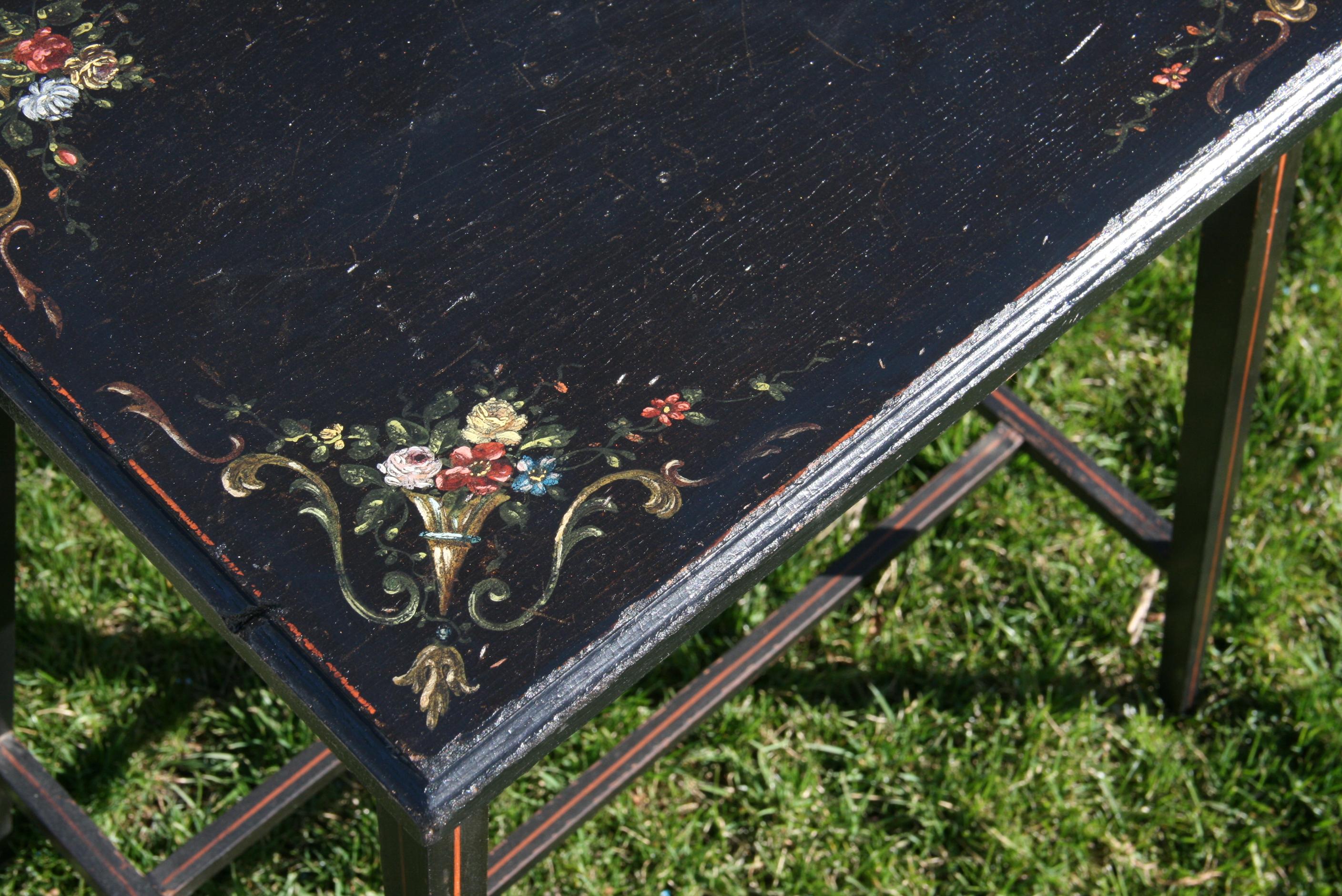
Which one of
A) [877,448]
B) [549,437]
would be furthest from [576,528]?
[877,448]

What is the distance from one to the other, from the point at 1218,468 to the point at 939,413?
0.87 m

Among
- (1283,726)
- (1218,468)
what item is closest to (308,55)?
(1218,468)

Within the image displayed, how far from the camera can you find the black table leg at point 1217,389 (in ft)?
5.23

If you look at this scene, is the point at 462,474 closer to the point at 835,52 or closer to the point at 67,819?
the point at 835,52

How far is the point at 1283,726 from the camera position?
2.26 m

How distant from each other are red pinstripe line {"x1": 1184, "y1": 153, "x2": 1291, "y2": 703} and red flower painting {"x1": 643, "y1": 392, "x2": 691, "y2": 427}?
0.63 m

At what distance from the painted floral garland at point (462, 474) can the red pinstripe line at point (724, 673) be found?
837mm

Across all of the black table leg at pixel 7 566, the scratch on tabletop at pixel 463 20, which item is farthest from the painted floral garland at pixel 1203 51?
the black table leg at pixel 7 566

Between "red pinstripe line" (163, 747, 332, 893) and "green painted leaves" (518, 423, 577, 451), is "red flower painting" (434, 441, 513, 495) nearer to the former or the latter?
"green painted leaves" (518, 423, 577, 451)

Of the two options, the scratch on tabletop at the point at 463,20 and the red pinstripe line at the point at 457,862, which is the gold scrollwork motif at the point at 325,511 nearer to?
the red pinstripe line at the point at 457,862

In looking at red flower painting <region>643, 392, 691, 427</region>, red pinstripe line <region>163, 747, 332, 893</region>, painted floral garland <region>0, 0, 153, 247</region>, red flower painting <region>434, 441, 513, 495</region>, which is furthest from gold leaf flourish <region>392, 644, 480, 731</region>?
red pinstripe line <region>163, 747, 332, 893</region>

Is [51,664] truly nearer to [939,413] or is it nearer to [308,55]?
[308,55]

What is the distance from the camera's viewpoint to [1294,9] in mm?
1382

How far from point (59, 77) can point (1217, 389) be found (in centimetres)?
131
